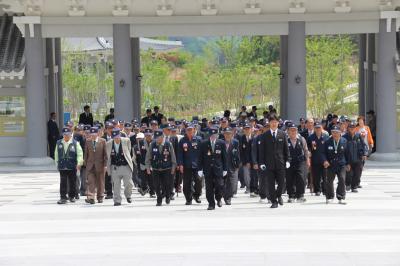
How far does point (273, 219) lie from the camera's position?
17469 millimetres

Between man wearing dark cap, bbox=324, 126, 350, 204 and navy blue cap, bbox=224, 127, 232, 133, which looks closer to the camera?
man wearing dark cap, bbox=324, 126, 350, 204

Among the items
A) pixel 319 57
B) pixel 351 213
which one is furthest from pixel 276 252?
pixel 319 57

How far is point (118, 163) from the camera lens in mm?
20625

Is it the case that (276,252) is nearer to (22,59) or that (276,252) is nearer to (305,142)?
(305,142)

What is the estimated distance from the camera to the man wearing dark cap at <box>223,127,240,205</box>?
795 inches

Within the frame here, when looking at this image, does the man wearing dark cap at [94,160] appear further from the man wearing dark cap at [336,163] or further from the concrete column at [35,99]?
the concrete column at [35,99]

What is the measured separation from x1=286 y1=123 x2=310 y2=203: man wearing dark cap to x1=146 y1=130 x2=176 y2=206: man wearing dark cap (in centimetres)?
263

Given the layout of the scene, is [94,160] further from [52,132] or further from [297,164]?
[52,132]

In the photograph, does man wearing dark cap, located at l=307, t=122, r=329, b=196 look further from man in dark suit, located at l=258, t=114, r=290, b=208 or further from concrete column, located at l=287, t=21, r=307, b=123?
concrete column, located at l=287, t=21, r=307, b=123

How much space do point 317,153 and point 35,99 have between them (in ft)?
44.3

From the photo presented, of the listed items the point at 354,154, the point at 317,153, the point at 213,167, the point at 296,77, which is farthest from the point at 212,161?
the point at 296,77

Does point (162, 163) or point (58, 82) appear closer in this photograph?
point (162, 163)

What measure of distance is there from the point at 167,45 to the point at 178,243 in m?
62.6

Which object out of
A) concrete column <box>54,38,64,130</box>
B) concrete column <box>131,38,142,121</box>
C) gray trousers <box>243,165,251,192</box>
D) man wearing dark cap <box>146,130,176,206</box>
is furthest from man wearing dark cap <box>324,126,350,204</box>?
concrete column <box>54,38,64,130</box>
